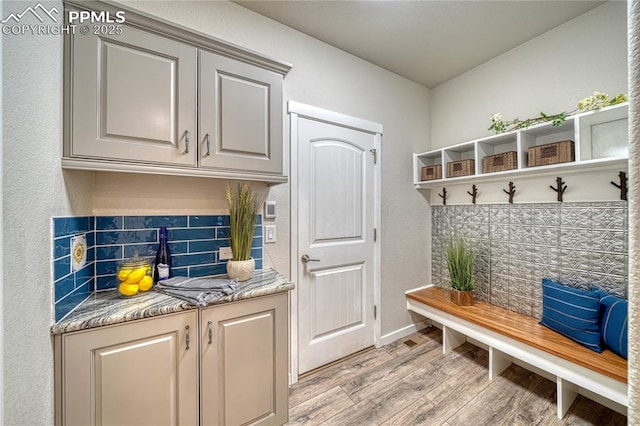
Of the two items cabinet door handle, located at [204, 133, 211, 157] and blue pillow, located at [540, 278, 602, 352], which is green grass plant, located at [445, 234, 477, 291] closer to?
blue pillow, located at [540, 278, 602, 352]

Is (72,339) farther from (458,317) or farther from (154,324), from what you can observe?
(458,317)

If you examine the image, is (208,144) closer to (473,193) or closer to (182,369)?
(182,369)

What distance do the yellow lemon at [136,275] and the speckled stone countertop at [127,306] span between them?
0.27 ft

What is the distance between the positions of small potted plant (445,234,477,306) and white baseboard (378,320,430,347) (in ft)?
1.87

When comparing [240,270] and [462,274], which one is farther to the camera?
[462,274]

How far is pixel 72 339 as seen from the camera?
39.1 inches

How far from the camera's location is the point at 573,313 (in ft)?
5.33

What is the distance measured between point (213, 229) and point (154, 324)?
645mm

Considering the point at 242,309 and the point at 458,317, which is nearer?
the point at 242,309

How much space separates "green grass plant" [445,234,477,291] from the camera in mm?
2221

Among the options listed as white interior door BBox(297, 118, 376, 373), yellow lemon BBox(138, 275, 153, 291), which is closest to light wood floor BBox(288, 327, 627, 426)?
white interior door BBox(297, 118, 376, 373)

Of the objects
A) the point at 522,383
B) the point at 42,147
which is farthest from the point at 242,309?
the point at 522,383

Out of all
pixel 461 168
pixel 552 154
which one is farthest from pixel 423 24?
pixel 552 154

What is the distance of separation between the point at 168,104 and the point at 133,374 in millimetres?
1233
